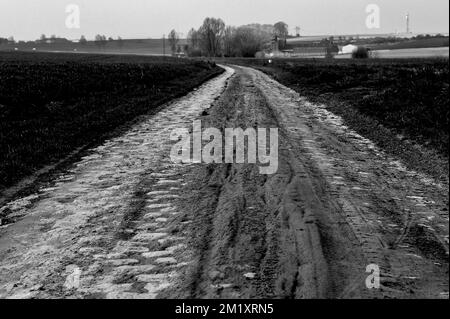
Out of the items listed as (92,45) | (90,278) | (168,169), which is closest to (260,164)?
(168,169)

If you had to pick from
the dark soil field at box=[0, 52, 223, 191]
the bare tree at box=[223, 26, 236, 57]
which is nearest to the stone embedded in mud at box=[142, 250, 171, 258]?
the dark soil field at box=[0, 52, 223, 191]

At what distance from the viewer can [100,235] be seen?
17.0 ft

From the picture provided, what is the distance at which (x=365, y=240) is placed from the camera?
4.66 metres

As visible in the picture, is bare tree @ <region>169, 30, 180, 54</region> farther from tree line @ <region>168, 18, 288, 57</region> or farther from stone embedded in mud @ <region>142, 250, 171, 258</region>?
stone embedded in mud @ <region>142, 250, 171, 258</region>

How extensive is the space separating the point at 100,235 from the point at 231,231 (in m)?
1.53

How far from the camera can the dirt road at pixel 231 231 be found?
12.9ft

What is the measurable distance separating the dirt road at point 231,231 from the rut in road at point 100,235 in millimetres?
20

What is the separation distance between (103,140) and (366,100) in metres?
9.03

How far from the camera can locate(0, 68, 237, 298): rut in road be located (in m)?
4.10

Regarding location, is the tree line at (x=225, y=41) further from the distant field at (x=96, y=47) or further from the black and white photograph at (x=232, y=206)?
the black and white photograph at (x=232, y=206)

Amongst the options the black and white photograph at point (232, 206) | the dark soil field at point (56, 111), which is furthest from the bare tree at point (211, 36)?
the black and white photograph at point (232, 206)

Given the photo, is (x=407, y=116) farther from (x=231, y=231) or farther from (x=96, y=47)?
(x=96, y=47)

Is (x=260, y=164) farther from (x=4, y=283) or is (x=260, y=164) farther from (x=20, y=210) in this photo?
(x=4, y=283)

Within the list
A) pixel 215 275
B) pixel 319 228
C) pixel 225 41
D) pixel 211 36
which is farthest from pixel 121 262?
pixel 211 36
